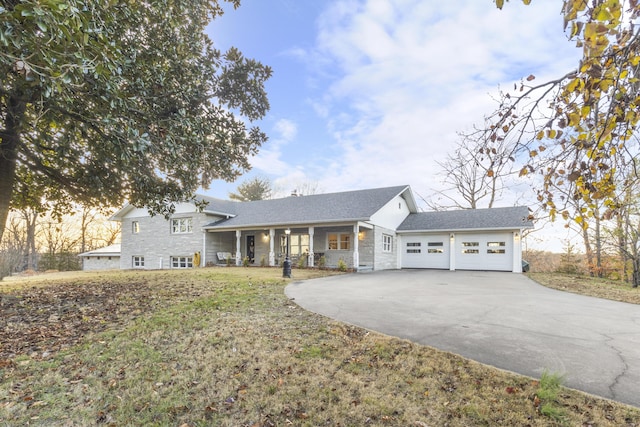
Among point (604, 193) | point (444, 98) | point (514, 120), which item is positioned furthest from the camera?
point (444, 98)

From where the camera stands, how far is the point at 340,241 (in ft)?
60.2

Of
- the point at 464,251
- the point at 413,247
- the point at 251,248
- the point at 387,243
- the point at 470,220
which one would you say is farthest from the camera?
the point at 251,248

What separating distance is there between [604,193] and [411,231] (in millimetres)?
17234

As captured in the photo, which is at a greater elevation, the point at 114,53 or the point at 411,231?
the point at 114,53

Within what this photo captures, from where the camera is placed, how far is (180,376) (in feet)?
12.3

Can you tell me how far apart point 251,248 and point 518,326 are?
1771 centimetres

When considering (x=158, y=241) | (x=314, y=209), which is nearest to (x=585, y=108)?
(x=314, y=209)

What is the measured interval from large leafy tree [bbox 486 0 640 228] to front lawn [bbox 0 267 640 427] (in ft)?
5.99

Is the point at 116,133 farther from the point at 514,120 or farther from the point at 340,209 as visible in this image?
the point at 340,209

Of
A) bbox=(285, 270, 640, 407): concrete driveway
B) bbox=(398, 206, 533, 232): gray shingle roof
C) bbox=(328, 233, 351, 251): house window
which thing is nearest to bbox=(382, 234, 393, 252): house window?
bbox=(398, 206, 533, 232): gray shingle roof

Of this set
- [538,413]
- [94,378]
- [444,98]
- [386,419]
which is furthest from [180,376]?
[444,98]

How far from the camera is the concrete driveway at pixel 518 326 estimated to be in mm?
3646

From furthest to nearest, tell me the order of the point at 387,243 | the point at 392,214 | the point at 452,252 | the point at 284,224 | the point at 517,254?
the point at 392,214, the point at 387,243, the point at 452,252, the point at 284,224, the point at 517,254

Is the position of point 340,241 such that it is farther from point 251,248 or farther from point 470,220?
point 470,220
